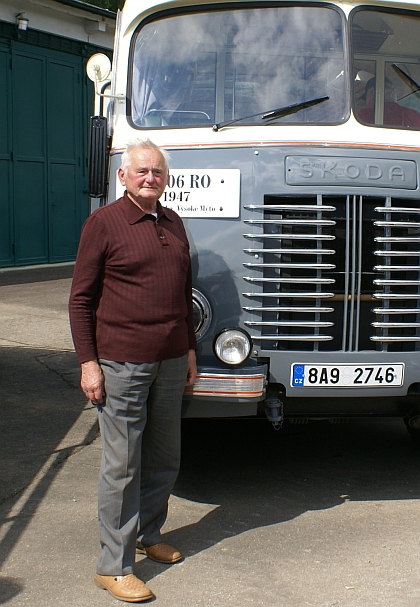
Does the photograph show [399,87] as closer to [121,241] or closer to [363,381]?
[363,381]

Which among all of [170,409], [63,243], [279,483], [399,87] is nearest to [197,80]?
[399,87]

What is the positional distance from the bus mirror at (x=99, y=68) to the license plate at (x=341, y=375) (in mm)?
2508

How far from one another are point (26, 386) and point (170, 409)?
4.37m

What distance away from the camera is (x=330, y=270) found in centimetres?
503

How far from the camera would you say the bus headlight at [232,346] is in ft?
16.2

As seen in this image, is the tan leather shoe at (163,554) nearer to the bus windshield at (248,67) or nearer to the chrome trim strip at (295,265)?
the chrome trim strip at (295,265)

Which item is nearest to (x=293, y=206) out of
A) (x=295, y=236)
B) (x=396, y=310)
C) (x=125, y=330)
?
(x=295, y=236)

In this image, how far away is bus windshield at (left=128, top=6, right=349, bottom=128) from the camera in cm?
538

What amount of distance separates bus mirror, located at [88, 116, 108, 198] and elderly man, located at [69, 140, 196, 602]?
1216mm

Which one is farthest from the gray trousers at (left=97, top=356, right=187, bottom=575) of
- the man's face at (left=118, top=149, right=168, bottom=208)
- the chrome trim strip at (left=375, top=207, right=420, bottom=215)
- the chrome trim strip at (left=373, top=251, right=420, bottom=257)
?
the chrome trim strip at (left=375, top=207, right=420, bottom=215)

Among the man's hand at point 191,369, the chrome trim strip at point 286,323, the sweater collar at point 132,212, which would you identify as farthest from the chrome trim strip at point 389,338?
the sweater collar at point 132,212

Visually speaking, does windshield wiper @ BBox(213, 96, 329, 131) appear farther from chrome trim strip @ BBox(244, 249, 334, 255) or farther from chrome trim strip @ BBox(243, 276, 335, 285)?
chrome trim strip @ BBox(243, 276, 335, 285)

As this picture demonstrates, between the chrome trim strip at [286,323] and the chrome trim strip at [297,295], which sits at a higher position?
the chrome trim strip at [297,295]

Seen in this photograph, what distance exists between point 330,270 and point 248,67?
1428 millimetres
